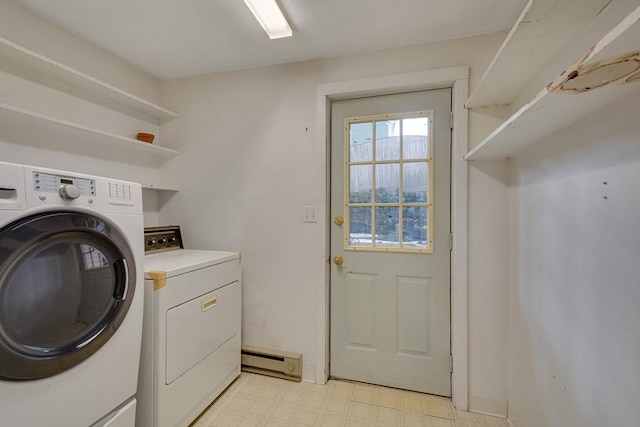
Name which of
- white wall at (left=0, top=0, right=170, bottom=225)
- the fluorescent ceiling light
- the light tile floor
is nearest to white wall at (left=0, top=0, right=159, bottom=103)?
white wall at (left=0, top=0, right=170, bottom=225)

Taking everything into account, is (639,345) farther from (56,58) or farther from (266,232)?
(56,58)

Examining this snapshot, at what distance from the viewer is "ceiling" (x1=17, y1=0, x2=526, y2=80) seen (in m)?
1.43

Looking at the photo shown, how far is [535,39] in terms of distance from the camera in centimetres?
104

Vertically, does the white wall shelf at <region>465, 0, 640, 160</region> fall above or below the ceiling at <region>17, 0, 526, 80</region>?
below

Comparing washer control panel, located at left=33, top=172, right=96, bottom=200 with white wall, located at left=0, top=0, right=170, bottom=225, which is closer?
washer control panel, located at left=33, top=172, right=96, bottom=200

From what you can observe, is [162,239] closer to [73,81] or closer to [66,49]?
[73,81]

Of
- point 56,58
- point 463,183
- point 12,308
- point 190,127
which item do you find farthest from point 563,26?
point 56,58

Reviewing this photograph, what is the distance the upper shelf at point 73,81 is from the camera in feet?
4.43

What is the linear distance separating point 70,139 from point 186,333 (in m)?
1.42

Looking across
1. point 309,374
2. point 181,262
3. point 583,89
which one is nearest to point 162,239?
point 181,262

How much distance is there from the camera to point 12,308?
0.81 metres

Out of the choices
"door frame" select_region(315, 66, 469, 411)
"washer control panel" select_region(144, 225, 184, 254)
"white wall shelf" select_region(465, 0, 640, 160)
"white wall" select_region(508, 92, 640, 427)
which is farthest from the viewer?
"washer control panel" select_region(144, 225, 184, 254)

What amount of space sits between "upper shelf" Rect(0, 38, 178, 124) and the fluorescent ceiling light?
104cm

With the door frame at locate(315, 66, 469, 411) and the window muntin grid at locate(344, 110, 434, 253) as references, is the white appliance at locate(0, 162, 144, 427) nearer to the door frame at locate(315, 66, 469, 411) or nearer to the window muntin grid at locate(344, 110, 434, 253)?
the window muntin grid at locate(344, 110, 434, 253)
